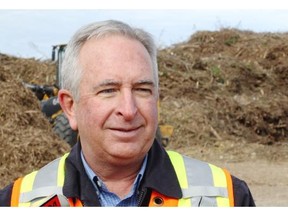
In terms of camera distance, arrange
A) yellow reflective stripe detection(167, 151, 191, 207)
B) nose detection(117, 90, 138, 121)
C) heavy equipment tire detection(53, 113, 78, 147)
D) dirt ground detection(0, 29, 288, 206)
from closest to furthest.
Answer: nose detection(117, 90, 138, 121) → yellow reflective stripe detection(167, 151, 191, 207) → dirt ground detection(0, 29, 288, 206) → heavy equipment tire detection(53, 113, 78, 147)

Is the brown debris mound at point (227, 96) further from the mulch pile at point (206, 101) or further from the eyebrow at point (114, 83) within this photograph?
the eyebrow at point (114, 83)

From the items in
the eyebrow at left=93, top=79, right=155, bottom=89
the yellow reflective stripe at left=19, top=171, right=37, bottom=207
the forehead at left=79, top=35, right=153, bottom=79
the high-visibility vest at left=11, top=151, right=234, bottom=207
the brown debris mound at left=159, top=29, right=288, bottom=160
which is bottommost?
the brown debris mound at left=159, top=29, right=288, bottom=160

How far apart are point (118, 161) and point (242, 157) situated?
10548 millimetres

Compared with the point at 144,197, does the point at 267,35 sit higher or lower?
lower

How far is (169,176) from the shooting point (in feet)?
6.66

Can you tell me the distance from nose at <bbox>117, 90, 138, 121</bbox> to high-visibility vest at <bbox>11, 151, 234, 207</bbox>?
25 cm

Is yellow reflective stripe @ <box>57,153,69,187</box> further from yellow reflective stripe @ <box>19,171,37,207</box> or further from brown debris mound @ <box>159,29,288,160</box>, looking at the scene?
brown debris mound @ <box>159,29,288,160</box>

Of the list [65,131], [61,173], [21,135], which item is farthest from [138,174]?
[65,131]

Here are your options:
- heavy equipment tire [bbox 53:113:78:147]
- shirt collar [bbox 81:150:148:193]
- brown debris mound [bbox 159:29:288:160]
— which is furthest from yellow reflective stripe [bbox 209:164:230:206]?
brown debris mound [bbox 159:29:288:160]

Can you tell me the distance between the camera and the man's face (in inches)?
74.8

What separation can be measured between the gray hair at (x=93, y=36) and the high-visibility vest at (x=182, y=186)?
26cm

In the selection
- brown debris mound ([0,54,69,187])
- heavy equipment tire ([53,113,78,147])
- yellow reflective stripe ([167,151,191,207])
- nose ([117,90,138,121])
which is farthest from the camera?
heavy equipment tire ([53,113,78,147])

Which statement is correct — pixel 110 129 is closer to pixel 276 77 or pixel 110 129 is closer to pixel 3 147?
pixel 3 147
